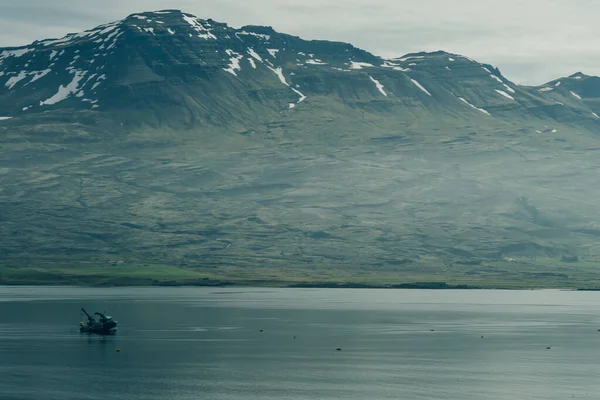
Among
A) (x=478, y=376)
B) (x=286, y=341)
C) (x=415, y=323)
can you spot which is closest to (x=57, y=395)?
(x=478, y=376)

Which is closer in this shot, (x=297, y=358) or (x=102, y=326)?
(x=297, y=358)

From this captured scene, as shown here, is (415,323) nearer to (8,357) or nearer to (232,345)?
(232,345)

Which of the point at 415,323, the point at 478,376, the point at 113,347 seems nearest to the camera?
the point at 478,376

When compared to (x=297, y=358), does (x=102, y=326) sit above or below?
below

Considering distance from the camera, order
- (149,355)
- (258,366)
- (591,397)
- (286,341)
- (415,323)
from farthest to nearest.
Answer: (415,323) < (286,341) < (149,355) < (258,366) < (591,397)

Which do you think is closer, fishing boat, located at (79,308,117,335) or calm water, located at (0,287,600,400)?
calm water, located at (0,287,600,400)

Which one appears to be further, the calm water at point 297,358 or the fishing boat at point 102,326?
the fishing boat at point 102,326

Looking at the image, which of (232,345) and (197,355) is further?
(232,345)
